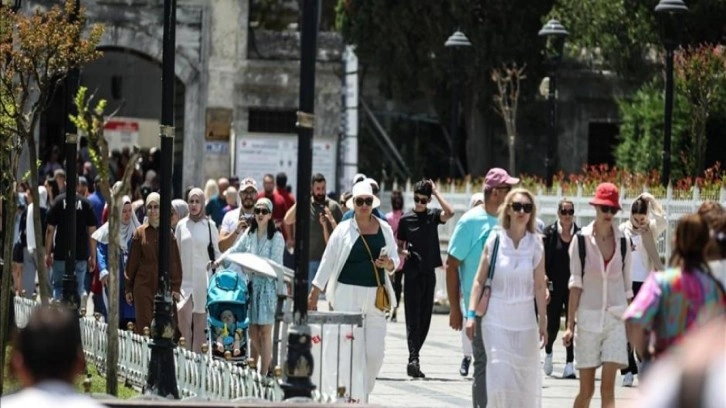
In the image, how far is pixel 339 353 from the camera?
1424cm

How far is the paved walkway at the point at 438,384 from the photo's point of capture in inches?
658

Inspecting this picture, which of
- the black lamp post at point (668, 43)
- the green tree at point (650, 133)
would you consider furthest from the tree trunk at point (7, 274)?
the green tree at point (650, 133)

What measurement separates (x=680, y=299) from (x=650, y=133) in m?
23.3

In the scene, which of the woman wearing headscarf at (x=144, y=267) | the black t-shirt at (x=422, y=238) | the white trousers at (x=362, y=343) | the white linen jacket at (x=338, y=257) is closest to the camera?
the white trousers at (x=362, y=343)

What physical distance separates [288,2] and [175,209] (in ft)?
107

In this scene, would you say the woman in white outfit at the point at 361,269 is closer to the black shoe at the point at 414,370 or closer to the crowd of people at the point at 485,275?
the crowd of people at the point at 485,275

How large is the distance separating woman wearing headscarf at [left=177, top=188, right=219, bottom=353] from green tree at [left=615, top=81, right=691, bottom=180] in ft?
43.3

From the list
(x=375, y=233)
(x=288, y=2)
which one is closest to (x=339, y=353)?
(x=375, y=233)

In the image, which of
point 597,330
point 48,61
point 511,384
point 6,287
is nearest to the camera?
point 511,384

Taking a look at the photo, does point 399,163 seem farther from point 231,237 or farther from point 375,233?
point 375,233

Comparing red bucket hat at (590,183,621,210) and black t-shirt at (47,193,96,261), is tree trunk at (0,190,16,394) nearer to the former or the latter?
red bucket hat at (590,183,621,210)

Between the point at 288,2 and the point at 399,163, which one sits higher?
the point at 288,2

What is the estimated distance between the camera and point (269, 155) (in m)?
34.8

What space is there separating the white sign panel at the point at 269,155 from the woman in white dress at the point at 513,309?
860 inches
